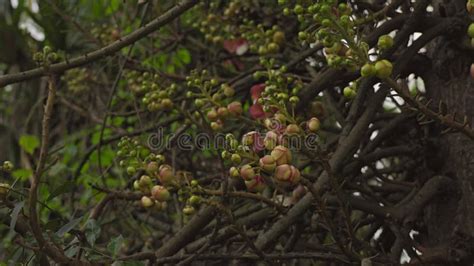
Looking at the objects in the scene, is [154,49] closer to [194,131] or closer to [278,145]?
[194,131]

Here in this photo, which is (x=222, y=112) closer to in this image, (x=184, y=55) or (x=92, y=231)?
(x=92, y=231)

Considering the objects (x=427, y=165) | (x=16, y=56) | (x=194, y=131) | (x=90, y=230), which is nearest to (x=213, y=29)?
(x=194, y=131)

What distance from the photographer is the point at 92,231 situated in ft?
3.76

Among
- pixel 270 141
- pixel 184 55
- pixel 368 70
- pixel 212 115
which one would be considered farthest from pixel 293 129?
pixel 184 55

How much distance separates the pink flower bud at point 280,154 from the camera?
0.98 meters

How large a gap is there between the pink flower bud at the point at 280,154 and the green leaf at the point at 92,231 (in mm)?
329

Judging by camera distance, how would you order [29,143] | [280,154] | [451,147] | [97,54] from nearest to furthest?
[280,154] < [97,54] < [451,147] < [29,143]

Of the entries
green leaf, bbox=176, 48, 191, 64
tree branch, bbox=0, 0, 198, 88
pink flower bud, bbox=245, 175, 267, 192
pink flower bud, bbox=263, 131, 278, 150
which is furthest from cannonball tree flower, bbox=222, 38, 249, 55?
pink flower bud, bbox=263, 131, 278, 150

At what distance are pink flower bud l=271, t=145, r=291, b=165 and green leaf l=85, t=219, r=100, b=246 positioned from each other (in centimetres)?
→ 33

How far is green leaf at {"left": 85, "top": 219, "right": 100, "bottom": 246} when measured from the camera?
1126mm

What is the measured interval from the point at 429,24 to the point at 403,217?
0.34 meters

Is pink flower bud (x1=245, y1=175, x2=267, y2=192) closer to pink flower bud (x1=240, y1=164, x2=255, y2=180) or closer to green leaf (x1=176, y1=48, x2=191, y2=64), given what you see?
pink flower bud (x1=240, y1=164, x2=255, y2=180)

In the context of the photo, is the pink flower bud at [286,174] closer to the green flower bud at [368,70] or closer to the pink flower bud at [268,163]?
the pink flower bud at [268,163]

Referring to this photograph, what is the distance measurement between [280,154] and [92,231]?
0.35 meters
